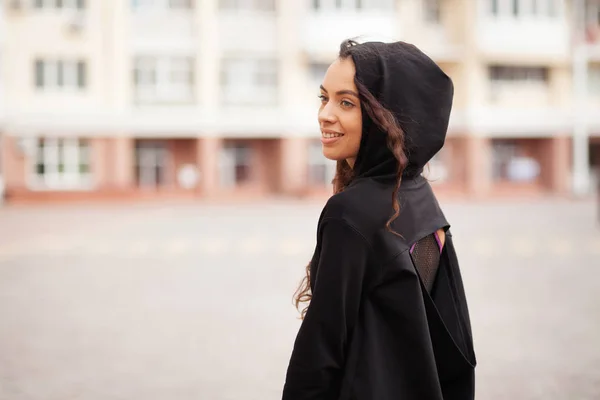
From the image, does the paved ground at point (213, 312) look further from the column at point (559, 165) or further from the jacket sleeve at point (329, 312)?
the column at point (559, 165)

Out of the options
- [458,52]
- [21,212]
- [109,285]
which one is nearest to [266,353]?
[109,285]

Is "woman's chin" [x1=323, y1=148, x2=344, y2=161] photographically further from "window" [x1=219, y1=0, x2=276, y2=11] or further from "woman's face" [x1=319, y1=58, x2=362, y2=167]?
"window" [x1=219, y1=0, x2=276, y2=11]

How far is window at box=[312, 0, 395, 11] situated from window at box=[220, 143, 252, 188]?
21.6 ft

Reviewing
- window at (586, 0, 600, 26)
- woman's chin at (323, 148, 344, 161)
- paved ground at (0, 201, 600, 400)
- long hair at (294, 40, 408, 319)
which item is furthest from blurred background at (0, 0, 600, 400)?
long hair at (294, 40, 408, 319)

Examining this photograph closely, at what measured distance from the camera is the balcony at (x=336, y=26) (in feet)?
108

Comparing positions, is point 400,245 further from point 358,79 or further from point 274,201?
point 274,201

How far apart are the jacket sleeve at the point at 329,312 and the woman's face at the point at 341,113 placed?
27 cm

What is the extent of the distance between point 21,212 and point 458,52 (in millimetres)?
18761

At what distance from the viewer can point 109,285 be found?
10.6 meters

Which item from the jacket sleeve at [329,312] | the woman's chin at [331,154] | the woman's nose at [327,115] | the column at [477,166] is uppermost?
the column at [477,166]

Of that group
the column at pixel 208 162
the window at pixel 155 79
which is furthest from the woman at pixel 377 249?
the window at pixel 155 79

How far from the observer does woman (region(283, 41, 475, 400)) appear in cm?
212

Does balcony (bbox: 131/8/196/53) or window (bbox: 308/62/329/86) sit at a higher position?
balcony (bbox: 131/8/196/53)

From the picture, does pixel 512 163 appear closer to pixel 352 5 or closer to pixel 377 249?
pixel 352 5
